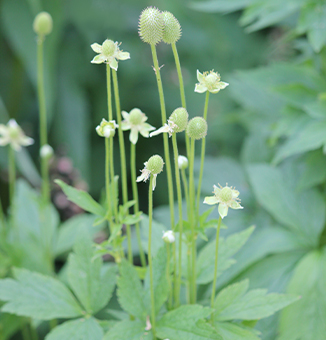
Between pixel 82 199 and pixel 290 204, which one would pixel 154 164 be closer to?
pixel 82 199

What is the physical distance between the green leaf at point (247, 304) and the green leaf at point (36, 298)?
7.6 inches

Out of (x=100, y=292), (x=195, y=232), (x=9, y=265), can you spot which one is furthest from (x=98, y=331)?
(x=9, y=265)

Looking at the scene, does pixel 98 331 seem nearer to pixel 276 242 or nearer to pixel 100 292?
pixel 100 292

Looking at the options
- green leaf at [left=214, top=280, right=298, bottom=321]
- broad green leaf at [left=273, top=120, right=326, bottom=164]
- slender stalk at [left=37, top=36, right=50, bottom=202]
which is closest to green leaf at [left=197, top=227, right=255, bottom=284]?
green leaf at [left=214, top=280, right=298, bottom=321]

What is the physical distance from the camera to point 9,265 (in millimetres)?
702

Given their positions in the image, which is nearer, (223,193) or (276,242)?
(223,193)

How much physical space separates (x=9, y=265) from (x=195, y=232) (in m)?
0.42

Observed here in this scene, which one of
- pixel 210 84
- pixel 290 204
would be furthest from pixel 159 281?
pixel 290 204

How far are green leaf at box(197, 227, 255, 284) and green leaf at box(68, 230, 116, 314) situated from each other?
124mm

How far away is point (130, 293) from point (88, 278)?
3.3 inches

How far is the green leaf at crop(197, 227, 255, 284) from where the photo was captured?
1.65 feet

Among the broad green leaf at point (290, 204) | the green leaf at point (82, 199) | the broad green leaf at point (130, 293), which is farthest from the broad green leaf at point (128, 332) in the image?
the broad green leaf at point (290, 204)

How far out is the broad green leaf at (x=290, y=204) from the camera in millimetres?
708

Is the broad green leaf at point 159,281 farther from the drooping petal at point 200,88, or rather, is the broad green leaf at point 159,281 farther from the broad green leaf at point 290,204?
the broad green leaf at point 290,204
